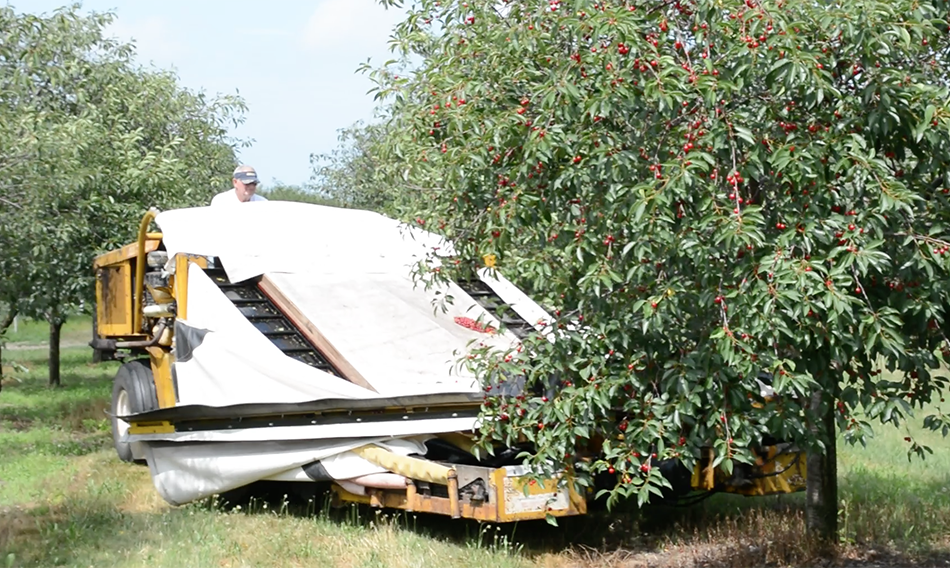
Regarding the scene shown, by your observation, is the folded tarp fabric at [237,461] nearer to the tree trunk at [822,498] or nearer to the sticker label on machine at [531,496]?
the sticker label on machine at [531,496]

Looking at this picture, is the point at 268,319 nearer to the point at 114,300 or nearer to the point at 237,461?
the point at 237,461

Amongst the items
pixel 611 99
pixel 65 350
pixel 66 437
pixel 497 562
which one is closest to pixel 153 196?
pixel 66 437

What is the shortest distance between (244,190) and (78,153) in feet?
7.54

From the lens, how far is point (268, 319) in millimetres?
9156

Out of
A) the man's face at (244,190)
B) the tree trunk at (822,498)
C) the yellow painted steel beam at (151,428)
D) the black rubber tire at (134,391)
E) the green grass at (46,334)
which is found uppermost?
the man's face at (244,190)

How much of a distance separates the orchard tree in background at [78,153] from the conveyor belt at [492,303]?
3.97 meters

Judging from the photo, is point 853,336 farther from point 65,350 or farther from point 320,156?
point 65,350

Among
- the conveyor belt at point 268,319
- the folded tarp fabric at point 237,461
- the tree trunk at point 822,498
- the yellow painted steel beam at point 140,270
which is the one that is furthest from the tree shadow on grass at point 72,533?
the tree trunk at point 822,498

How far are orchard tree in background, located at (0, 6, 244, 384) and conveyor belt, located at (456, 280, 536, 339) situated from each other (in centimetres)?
397

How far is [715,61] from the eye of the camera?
555cm

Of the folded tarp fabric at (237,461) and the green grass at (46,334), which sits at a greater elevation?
the green grass at (46,334)

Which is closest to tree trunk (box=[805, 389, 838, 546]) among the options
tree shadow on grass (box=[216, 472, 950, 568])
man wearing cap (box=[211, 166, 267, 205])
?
tree shadow on grass (box=[216, 472, 950, 568])

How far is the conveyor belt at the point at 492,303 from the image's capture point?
941 centimetres

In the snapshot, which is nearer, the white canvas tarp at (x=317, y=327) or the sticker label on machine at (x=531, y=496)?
the sticker label on machine at (x=531, y=496)
